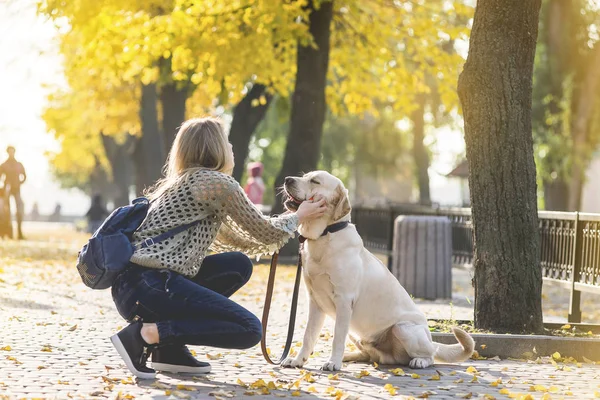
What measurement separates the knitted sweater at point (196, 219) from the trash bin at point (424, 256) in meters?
7.33

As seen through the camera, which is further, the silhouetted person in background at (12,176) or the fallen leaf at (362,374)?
the silhouetted person in background at (12,176)

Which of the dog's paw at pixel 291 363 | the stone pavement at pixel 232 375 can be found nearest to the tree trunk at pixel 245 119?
the stone pavement at pixel 232 375

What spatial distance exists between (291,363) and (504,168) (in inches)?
117

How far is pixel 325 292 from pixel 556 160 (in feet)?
95.6

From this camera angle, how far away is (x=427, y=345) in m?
7.40

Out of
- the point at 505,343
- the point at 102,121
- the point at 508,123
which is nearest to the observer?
the point at 505,343

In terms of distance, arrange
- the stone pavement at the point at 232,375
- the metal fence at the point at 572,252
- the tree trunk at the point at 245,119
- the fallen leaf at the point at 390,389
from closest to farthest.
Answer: the stone pavement at the point at 232,375 → the fallen leaf at the point at 390,389 → the metal fence at the point at 572,252 → the tree trunk at the point at 245,119

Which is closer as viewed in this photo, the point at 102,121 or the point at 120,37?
the point at 120,37

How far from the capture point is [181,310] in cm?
627

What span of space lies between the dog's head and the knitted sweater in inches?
14.4

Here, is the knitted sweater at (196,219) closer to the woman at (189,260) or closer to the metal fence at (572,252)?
the woman at (189,260)

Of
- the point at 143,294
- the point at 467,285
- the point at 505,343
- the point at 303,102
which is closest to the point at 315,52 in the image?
the point at 303,102

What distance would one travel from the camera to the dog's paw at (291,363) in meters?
7.24

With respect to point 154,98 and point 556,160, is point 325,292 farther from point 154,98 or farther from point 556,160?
point 556,160
